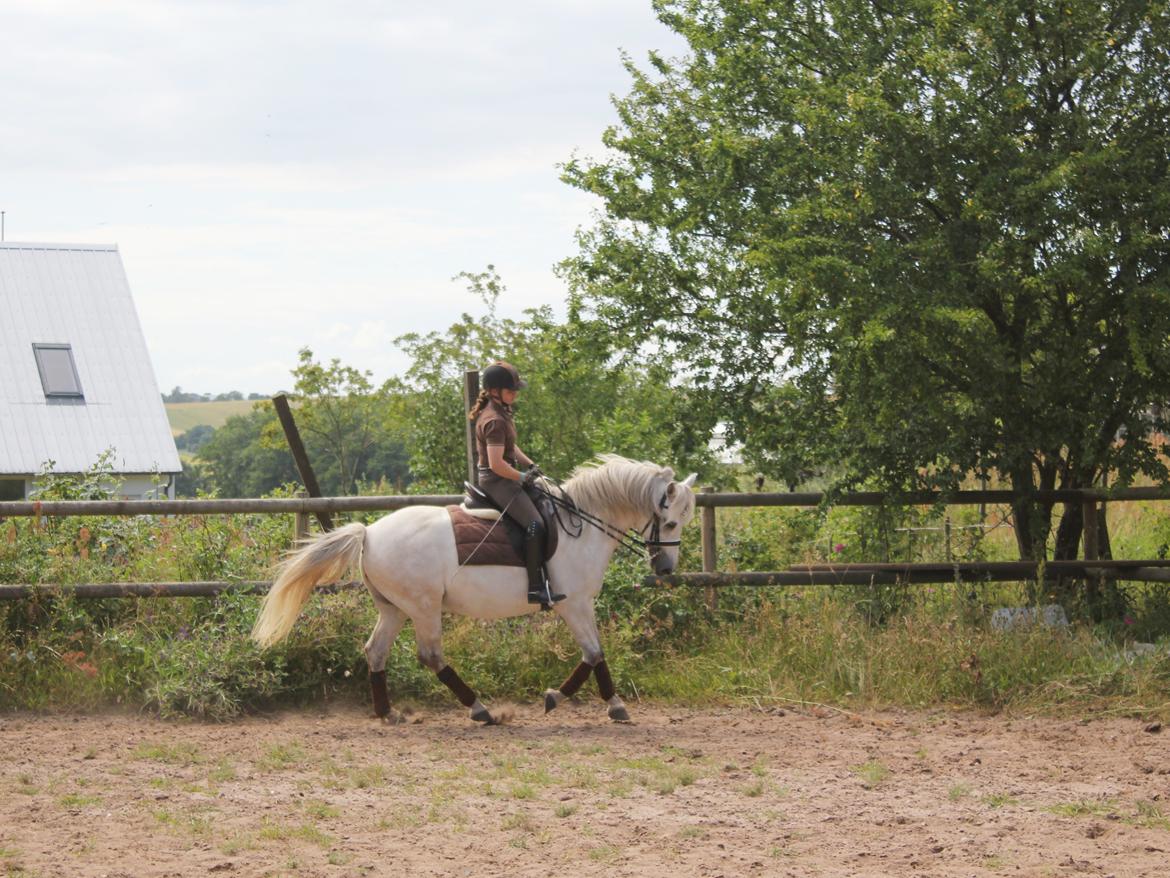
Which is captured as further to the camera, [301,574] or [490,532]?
[490,532]

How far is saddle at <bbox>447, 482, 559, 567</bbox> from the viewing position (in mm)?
8391

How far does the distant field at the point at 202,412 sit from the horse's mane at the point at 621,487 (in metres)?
107

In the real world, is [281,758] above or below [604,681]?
above

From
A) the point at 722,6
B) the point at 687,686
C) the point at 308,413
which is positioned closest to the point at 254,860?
the point at 687,686

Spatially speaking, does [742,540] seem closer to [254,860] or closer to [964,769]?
[964,769]

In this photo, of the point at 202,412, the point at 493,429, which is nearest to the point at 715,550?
the point at 493,429

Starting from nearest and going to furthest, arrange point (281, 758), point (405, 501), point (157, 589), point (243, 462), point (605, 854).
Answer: point (605, 854)
point (281, 758)
point (157, 589)
point (405, 501)
point (243, 462)

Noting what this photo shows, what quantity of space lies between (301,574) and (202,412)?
395 feet

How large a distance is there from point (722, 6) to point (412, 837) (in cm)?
842

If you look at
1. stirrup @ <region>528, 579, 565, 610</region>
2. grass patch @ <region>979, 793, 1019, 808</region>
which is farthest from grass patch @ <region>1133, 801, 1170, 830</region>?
stirrup @ <region>528, 579, 565, 610</region>

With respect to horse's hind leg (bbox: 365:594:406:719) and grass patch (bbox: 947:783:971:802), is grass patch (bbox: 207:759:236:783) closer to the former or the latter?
horse's hind leg (bbox: 365:594:406:719)

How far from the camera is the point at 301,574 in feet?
27.3

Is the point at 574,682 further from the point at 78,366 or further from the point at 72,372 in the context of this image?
the point at 78,366

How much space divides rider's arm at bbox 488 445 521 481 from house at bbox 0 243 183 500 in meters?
22.4
